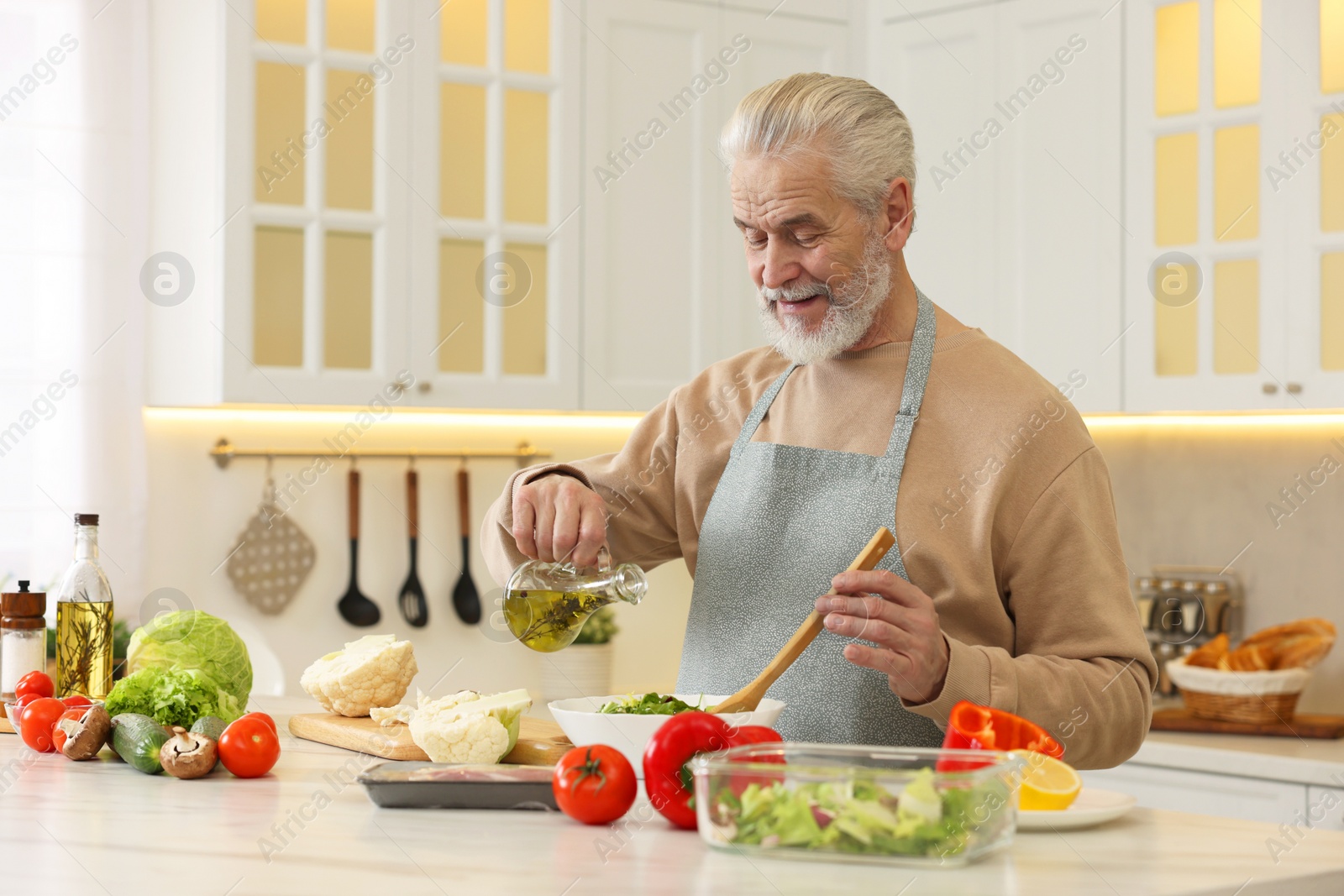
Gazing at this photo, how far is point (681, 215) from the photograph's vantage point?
11.3ft

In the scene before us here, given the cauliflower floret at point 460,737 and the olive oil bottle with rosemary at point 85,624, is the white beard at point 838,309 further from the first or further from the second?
the olive oil bottle with rosemary at point 85,624

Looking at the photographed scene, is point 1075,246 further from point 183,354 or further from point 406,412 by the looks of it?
point 183,354

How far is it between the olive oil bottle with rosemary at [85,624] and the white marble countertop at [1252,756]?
6.31 feet

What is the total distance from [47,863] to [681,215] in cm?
255

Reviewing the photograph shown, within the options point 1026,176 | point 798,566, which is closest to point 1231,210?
point 1026,176

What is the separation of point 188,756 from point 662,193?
7.31ft

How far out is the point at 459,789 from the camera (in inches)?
50.4

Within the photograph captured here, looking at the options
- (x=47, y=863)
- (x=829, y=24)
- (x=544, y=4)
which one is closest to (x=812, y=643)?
(x=47, y=863)

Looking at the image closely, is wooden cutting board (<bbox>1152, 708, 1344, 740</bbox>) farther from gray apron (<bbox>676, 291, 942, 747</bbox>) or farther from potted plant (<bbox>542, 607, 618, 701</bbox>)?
gray apron (<bbox>676, 291, 942, 747</bbox>)

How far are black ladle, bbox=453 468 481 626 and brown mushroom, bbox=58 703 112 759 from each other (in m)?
1.99

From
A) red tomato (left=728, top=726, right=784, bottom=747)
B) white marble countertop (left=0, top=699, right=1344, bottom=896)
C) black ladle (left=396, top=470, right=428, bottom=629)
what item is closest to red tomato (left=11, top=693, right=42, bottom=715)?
white marble countertop (left=0, top=699, right=1344, bottom=896)

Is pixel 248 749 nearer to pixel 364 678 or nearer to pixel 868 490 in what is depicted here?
pixel 364 678

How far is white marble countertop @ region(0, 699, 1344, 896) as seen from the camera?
1032 millimetres

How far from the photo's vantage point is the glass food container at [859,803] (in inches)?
40.8
